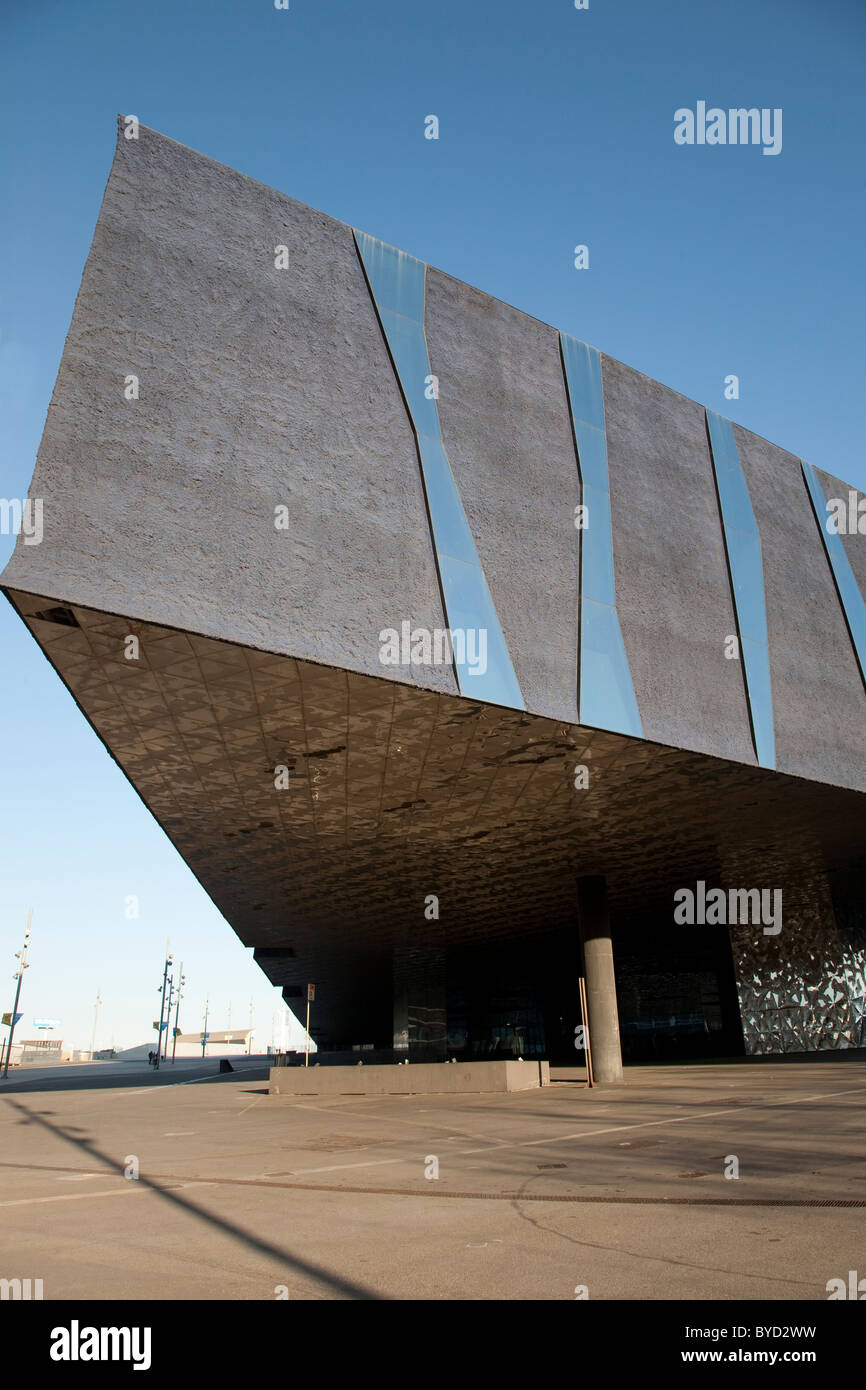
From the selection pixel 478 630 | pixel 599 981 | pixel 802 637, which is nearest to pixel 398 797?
pixel 478 630

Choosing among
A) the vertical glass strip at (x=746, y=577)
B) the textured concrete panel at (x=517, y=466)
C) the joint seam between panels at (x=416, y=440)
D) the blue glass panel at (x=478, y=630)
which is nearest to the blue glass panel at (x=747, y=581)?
the vertical glass strip at (x=746, y=577)

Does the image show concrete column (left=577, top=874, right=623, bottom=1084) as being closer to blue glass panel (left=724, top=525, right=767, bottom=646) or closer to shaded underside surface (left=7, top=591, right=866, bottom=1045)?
shaded underside surface (left=7, top=591, right=866, bottom=1045)

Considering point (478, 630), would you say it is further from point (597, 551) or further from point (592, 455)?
point (592, 455)

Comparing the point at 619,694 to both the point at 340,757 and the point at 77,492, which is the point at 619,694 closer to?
the point at 340,757

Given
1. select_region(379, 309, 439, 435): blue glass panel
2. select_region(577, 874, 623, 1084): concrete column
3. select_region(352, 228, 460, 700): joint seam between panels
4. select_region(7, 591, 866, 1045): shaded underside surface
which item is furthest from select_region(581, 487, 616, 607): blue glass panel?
select_region(577, 874, 623, 1084): concrete column

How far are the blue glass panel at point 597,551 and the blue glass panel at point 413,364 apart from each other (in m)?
3.81

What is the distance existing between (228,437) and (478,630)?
17.3ft

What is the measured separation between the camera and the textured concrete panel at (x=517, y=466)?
15836 millimetres

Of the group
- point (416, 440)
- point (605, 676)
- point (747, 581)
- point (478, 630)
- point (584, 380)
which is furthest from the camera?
point (747, 581)

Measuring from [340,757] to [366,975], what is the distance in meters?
36.2

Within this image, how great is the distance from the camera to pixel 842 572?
77.6ft

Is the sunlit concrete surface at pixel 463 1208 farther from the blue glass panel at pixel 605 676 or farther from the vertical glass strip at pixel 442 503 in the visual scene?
the vertical glass strip at pixel 442 503

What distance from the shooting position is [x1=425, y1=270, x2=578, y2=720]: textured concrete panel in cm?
1584
